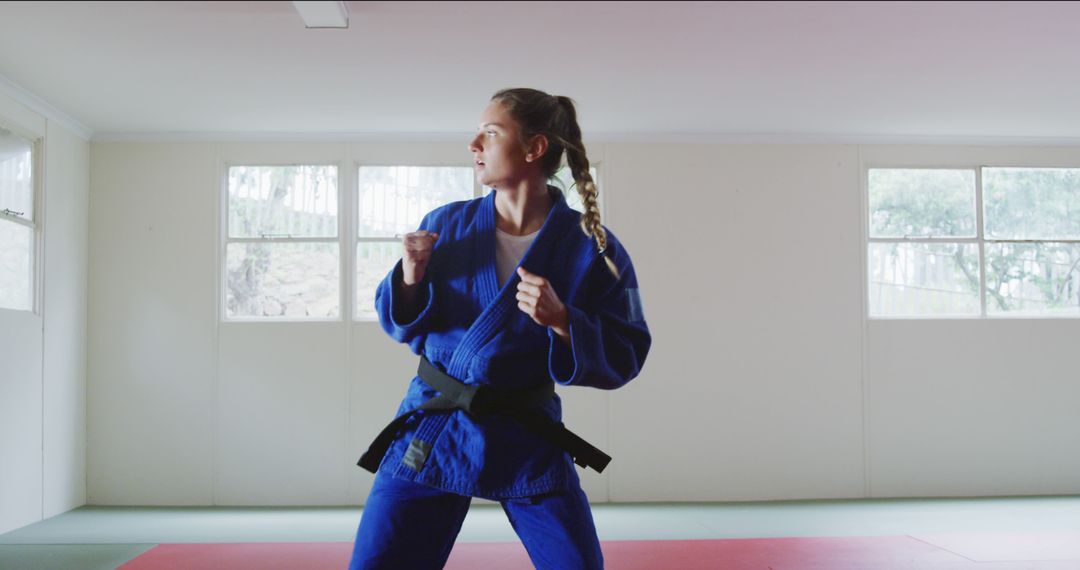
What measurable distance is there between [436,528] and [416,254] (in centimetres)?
48

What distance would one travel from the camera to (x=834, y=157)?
571cm

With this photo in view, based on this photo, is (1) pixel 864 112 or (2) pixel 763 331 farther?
(2) pixel 763 331

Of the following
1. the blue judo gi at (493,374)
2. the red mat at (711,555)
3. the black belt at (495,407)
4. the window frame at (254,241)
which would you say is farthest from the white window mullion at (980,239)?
the black belt at (495,407)

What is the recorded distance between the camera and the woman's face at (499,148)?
1750 mm

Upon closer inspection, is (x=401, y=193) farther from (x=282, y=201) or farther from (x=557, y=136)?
(x=557, y=136)

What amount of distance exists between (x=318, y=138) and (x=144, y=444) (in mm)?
2027

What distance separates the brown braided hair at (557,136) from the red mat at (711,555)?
2.27 meters

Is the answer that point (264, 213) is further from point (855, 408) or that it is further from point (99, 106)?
point (855, 408)

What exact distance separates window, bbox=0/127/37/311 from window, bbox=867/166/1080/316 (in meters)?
4.73

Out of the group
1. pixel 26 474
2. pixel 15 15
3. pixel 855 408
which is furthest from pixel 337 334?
pixel 855 408

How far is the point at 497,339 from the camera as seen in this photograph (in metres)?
1.67

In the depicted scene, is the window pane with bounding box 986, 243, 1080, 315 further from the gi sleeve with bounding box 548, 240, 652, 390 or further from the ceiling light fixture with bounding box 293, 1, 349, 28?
the gi sleeve with bounding box 548, 240, 652, 390

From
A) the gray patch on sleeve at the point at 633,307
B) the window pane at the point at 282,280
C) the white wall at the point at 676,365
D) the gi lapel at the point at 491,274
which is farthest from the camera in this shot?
the window pane at the point at 282,280

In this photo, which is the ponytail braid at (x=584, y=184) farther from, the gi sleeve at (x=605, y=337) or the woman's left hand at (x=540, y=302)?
the woman's left hand at (x=540, y=302)
